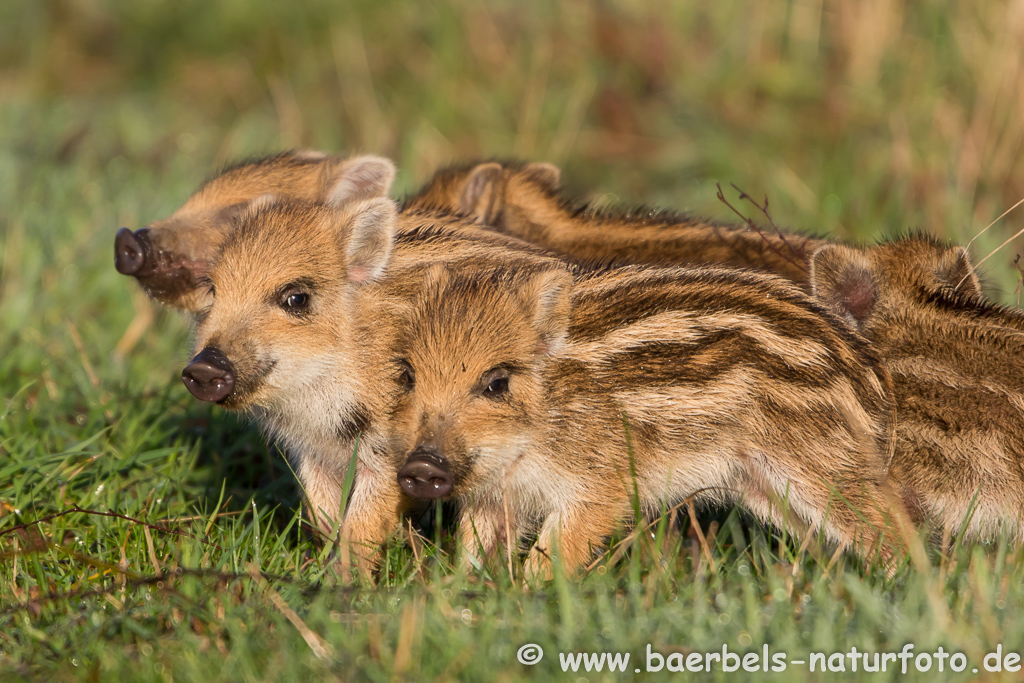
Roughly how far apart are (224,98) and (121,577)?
7671mm

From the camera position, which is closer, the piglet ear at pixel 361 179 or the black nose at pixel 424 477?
the black nose at pixel 424 477

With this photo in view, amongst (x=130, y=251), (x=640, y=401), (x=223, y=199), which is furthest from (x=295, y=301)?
(x=640, y=401)

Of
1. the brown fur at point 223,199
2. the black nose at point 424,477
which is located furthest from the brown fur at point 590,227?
the black nose at point 424,477

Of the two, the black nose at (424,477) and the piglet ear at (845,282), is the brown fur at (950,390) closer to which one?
the piglet ear at (845,282)

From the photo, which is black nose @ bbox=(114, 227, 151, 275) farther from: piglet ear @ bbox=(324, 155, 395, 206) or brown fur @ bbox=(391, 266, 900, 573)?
brown fur @ bbox=(391, 266, 900, 573)

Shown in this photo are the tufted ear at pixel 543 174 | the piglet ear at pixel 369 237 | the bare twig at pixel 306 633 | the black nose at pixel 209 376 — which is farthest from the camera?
the tufted ear at pixel 543 174

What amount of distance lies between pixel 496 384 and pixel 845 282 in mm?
1398

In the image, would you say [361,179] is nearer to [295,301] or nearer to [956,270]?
[295,301]

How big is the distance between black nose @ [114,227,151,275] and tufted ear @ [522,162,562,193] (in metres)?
1.87

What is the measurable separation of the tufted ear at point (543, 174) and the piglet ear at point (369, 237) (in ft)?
4.26

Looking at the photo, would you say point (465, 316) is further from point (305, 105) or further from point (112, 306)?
point (305, 105)

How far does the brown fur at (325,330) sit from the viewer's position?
163 inches

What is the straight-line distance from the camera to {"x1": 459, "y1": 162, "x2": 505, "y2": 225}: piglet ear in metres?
5.36

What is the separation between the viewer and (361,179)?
521 cm
